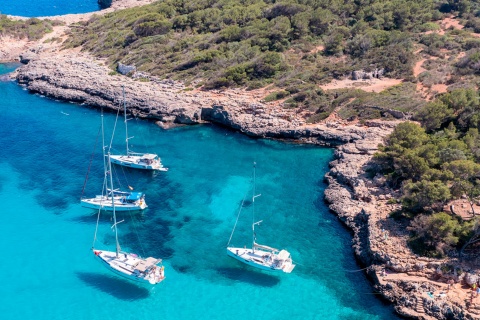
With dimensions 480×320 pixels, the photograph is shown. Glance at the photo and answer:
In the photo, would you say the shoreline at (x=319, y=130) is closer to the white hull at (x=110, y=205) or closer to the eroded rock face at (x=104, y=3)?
the white hull at (x=110, y=205)

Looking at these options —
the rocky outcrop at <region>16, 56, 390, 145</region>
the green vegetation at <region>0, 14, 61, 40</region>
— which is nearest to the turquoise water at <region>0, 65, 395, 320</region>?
the rocky outcrop at <region>16, 56, 390, 145</region>

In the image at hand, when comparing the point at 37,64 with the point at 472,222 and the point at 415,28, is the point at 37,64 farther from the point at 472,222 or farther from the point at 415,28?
the point at 472,222

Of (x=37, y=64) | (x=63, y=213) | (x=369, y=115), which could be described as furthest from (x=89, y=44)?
(x=369, y=115)

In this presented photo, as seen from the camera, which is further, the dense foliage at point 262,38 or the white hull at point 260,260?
the dense foliage at point 262,38

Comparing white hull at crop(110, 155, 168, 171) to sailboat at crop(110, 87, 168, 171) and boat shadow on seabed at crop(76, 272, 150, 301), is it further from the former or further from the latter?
boat shadow on seabed at crop(76, 272, 150, 301)

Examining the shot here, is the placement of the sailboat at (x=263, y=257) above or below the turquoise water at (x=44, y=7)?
below

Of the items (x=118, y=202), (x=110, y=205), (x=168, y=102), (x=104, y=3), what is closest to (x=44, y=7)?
(x=104, y=3)

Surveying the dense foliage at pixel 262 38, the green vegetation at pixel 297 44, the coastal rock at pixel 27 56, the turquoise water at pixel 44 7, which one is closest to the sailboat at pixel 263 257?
the green vegetation at pixel 297 44
